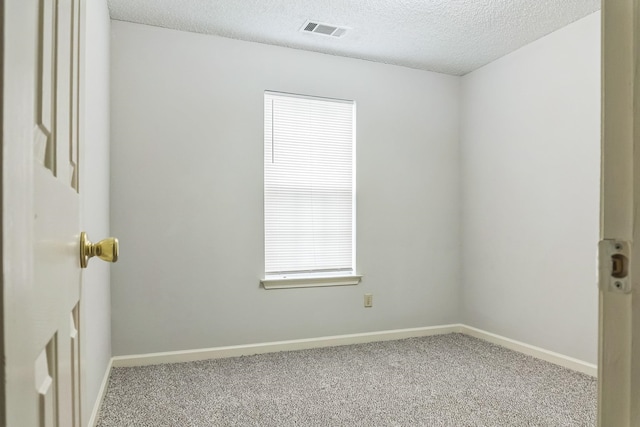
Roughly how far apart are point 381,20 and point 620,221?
2794 millimetres

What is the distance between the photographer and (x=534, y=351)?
328 centimetres

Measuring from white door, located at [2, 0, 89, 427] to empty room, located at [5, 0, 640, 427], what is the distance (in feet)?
4.43

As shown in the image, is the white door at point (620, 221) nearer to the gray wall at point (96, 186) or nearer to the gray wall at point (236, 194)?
the gray wall at point (96, 186)

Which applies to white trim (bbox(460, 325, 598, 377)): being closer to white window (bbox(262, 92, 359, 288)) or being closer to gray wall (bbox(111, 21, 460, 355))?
gray wall (bbox(111, 21, 460, 355))

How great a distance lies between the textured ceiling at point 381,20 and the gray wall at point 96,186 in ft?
1.78

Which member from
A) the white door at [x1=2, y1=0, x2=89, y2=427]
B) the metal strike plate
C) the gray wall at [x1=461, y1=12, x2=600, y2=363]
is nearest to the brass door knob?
the white door at [x1=2, y1=0, x2=89, y2=427]

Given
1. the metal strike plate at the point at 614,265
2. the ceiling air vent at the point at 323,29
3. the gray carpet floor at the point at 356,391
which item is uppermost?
the ceiling air vent at the point at 323,29

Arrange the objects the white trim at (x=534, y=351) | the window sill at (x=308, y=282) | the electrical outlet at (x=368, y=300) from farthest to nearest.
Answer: the electrical outlet at (x=368, y=300) → the window sill at (x=308, y=282) → the white trim at (x=534, y=351)

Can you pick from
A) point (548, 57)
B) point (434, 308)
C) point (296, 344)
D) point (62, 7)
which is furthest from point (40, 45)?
point (434, 308)

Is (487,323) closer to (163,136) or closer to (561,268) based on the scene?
(561,268)

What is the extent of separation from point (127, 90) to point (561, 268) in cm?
324

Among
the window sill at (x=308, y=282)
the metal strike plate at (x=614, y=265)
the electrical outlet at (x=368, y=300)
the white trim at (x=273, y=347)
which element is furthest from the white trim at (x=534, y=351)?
the metal strike plate at (x=614, y=265)

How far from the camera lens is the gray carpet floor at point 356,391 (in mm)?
2229

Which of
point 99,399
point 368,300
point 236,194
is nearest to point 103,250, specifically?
point 99,399
